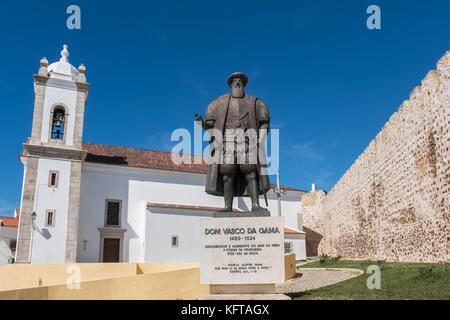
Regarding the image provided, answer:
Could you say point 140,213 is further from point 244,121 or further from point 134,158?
point 244,121

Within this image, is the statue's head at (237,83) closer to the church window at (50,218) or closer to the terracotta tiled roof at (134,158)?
the church window at (50,218)

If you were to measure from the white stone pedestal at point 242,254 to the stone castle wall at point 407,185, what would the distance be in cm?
708

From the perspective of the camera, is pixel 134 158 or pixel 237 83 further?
pixel 134 158

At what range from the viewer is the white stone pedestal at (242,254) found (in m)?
5.39

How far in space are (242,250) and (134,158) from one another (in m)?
22.6

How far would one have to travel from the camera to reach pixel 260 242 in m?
5.45

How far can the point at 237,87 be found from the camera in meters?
6.32

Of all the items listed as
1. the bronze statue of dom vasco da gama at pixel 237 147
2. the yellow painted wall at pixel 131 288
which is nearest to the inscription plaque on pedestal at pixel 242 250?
the bronze statue of dom vasco da gama at pixel 237 147

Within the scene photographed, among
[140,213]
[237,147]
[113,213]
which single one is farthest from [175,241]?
[237,147]

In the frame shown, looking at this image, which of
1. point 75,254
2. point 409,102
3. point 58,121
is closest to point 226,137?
point 409,102

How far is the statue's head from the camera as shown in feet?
20.6

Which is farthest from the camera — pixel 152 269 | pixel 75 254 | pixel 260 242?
pixel 75 254
